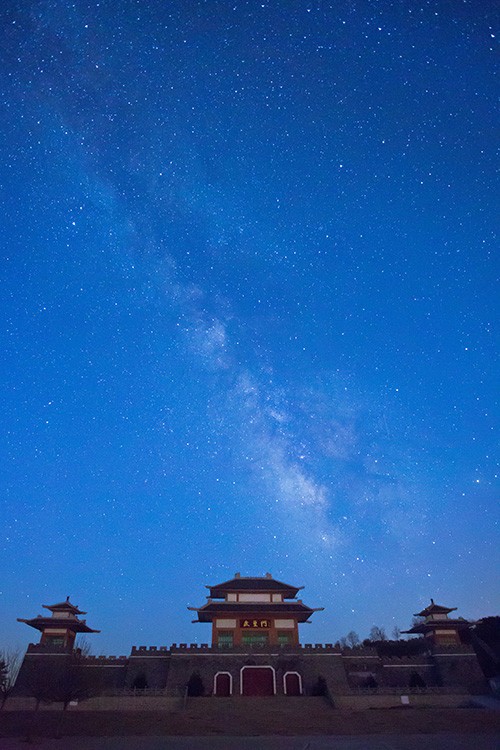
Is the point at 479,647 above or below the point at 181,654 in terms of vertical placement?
above

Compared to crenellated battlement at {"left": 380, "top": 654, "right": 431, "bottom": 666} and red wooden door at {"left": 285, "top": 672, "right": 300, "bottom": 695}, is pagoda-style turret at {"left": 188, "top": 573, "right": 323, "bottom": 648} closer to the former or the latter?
red wooden door at {"left": 285, "top": 672, "right": 300, "bottom": 695}

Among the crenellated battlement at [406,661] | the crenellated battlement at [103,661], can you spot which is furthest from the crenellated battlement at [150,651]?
the crenellated battlement at [406,661]

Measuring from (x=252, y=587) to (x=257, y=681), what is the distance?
7.47m

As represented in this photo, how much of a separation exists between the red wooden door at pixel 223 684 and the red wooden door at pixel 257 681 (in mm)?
1028

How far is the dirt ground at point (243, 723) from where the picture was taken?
21.3 metres

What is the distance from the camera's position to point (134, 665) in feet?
116

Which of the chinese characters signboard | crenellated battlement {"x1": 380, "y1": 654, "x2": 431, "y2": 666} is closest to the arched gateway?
the chinese characters signboard

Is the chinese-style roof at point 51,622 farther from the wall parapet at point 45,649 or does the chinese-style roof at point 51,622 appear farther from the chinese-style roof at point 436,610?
the chinese-style roof at point 436,610

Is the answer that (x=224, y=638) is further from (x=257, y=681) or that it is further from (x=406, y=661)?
(x=406, y=661)

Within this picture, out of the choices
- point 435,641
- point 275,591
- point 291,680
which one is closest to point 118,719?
point 291,680

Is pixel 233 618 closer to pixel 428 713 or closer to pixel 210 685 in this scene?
pixel 210 685

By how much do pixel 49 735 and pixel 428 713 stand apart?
19.2 meters

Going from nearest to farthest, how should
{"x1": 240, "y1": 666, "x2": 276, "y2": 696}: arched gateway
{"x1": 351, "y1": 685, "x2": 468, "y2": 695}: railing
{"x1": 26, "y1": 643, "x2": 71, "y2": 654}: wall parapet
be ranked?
{"x1": 351, "y1": 685, "x2": 468, "y2": 695}: railing → {"x1": 240, "y1": 666, "x2": 276, "y2": 696}: arched gateway → {"x1": 26, "y1": 643, "x2": 71, "y2": 654}: wall parapet

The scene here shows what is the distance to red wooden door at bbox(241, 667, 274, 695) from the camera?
112 ft
